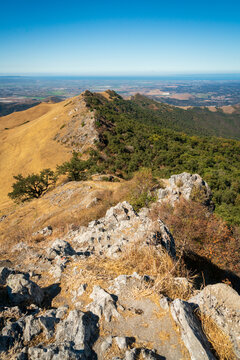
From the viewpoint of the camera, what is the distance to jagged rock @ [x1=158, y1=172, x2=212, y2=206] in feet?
56.5

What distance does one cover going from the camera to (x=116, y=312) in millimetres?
4496

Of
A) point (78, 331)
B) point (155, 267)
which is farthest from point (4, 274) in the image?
point (155, 267)

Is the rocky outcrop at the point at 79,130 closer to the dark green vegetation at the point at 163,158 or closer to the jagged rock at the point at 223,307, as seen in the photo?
the dark green vegetation at the point at 163,158

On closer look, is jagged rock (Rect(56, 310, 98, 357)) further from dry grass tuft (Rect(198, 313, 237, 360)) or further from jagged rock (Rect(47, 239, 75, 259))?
jagged rock (Rect(47, 239, 75, 259))

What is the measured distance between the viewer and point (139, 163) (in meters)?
41.0

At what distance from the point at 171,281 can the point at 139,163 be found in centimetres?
3640

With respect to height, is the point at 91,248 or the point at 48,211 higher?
the point at 91,248

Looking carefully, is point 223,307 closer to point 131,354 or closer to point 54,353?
point 131,354

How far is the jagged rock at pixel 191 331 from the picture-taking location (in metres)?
3.62

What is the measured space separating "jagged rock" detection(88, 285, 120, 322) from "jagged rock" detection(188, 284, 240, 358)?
2038 millimetres

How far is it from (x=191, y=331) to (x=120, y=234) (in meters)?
6.13

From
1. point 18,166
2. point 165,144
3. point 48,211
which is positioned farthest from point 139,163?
point 18,166

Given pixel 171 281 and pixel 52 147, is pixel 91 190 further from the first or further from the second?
pixel 52 147

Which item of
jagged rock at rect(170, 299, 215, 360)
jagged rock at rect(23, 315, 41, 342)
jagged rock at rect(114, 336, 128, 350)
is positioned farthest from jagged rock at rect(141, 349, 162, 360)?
jagged rock at rect(23, 315, 41, 342)
